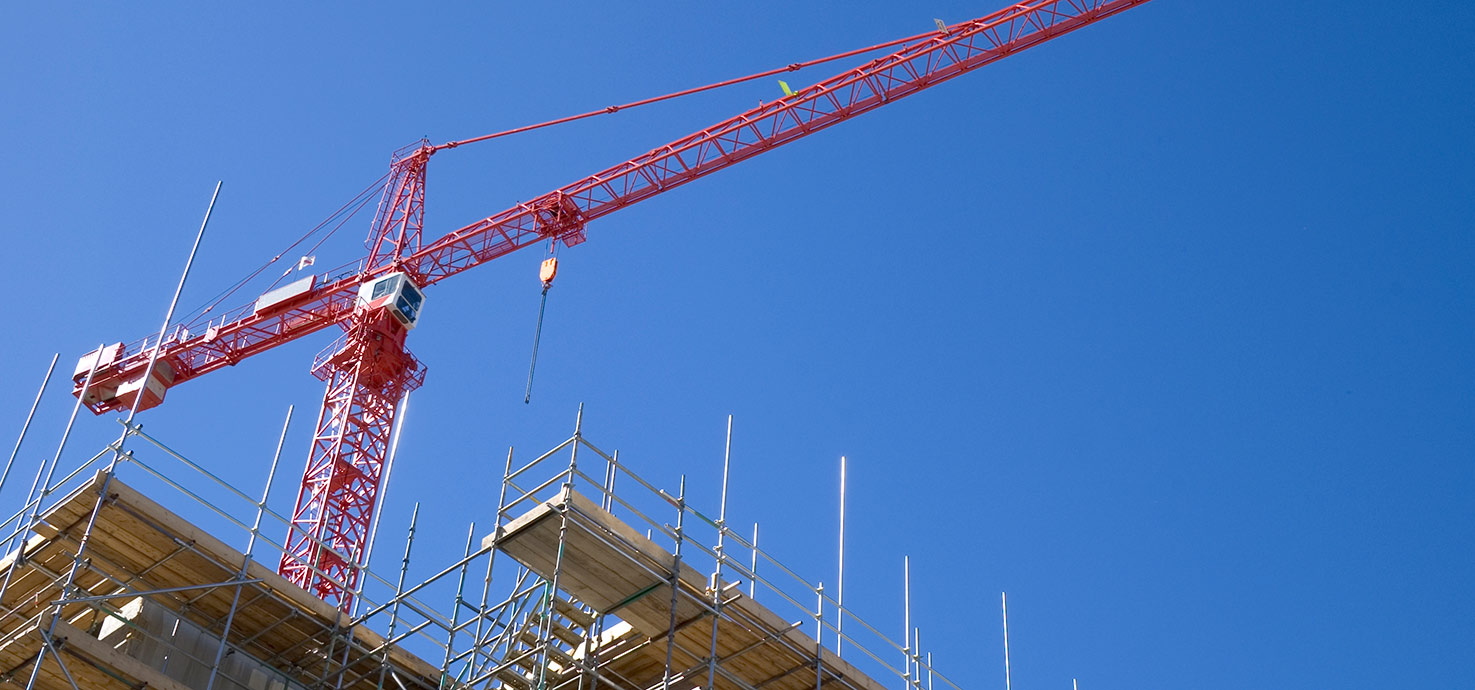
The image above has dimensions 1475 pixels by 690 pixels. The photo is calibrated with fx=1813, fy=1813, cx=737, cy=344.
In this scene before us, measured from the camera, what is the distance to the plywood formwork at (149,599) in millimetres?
20672

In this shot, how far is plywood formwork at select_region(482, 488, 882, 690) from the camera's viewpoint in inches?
826

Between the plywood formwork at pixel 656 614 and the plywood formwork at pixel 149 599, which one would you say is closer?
the plywood formwork at pixel 149 599

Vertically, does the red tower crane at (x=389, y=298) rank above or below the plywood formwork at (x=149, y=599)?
above

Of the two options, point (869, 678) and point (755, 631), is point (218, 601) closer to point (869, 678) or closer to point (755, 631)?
point (755, 631)

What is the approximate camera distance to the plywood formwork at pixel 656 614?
20984 mm

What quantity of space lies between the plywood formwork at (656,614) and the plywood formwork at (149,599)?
293 cm

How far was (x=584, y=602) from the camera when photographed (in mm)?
22094

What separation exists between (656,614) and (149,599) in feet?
20.3

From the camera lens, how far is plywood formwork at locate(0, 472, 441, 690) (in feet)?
67.8

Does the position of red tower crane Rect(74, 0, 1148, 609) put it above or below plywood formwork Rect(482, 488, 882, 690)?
above

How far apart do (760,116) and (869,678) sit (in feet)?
91.7

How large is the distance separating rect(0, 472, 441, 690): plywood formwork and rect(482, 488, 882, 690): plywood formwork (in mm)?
2928

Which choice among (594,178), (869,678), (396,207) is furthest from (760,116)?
(869,678)

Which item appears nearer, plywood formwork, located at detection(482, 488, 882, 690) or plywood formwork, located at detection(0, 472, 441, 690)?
plywood formwork, located at detection(0, 472, 441, 690)
